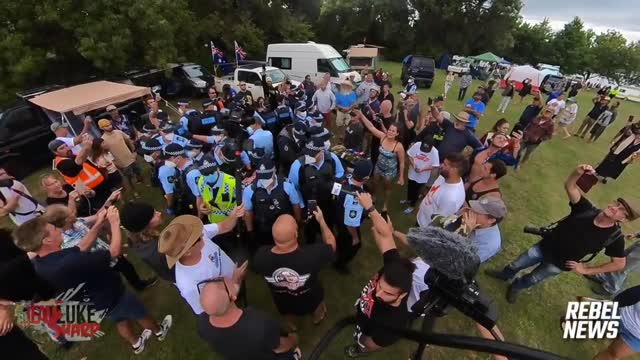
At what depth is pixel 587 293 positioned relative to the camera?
14.3ft

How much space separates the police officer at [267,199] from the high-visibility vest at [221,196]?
0.16 meters

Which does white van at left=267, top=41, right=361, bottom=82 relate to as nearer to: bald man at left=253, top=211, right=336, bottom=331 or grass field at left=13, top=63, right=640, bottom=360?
grass field at left=13, top=63, right=640, bottom=360

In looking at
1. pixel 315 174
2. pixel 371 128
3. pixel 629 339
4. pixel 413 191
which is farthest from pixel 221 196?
pixel 629 339

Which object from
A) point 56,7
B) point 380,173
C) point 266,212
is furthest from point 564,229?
point 56,7

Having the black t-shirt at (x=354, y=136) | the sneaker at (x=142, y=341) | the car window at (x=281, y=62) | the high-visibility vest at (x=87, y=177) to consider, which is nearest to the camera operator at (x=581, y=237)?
the black t-shirt at (x=354, y=136)

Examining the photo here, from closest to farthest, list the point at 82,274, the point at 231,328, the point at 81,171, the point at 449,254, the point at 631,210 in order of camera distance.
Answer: the point at 449,254 < the point at 231,328 < the point at 82,274 < the point at 631,210 < the point at 81,171

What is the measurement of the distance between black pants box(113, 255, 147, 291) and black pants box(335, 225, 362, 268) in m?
2.88

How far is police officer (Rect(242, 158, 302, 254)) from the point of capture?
Result: 347 cm

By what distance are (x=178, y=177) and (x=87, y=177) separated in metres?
1.56

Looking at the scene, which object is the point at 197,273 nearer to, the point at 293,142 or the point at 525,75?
the point at 293,142

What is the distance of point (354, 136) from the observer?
Answer: 6.35m

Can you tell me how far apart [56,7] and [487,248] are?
14705mm

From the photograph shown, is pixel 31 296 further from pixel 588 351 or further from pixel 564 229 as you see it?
pixel 588 351

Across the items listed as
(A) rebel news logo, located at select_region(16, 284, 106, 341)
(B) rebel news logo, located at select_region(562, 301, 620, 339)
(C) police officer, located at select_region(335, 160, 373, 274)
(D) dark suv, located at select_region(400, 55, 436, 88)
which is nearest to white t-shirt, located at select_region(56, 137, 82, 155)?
(A) rebel news logo, located at select_region(16, 284, 106, 341)
